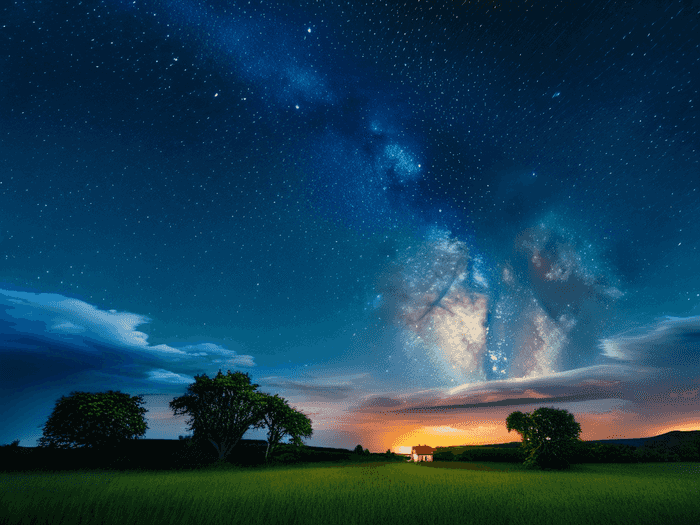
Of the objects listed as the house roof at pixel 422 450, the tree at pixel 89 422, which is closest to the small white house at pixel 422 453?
the house roof at pixel 422 450

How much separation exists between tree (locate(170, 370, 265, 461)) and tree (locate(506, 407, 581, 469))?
114ft

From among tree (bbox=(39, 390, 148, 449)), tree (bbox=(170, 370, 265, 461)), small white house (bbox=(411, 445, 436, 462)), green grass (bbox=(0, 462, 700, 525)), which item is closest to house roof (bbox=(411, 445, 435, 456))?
small white house (bbox=(411, 445, 436, 462))

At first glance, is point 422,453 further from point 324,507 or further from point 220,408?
point 324,507

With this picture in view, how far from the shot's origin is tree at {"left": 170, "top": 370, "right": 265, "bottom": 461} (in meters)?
41.4

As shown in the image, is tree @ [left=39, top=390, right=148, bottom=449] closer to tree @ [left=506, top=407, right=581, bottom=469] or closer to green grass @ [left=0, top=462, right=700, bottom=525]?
green grass @ [left=0, top=462, right=700, bottom=525]

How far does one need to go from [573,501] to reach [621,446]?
55.8 meters

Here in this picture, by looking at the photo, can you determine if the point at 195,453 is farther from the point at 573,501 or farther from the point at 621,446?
the point at 621,446

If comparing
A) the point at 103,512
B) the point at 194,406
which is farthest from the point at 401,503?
the point at 194,406

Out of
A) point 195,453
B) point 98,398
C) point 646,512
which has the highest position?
point 98,398

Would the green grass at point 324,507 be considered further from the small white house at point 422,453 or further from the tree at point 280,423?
the small white house at point 422,453

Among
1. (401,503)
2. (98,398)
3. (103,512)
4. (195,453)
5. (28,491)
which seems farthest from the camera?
(195,453)

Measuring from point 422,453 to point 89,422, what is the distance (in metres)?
68.9

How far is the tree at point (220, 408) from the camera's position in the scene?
136 feet

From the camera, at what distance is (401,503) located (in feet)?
49.2
